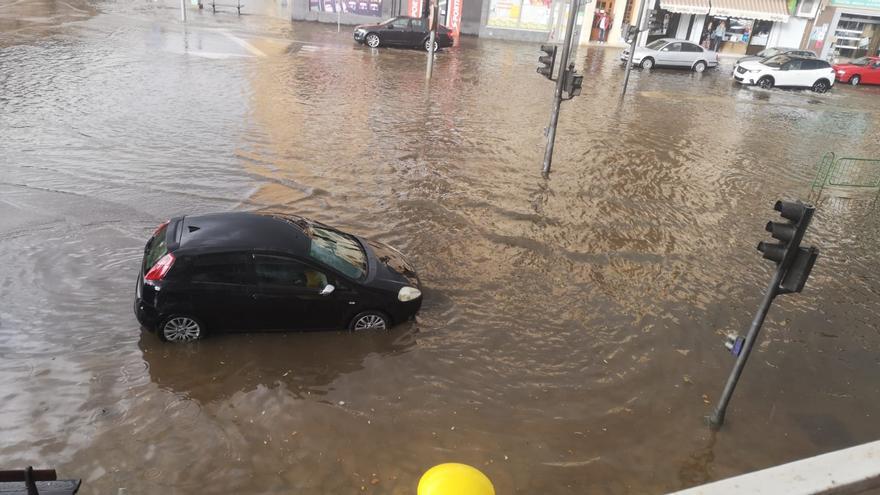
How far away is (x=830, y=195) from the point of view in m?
14.4

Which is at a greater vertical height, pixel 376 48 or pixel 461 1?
pixel 461 1

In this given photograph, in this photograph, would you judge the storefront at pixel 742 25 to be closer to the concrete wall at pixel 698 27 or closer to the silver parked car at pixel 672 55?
the concrete wall at pixel 698 27

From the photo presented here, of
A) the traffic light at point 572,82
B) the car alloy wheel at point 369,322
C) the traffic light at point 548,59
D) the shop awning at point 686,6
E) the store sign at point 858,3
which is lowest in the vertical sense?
the car alloy wheel at point 369,322

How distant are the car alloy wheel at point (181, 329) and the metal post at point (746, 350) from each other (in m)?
5.76

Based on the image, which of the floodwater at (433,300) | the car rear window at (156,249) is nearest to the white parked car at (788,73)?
the floodwater at (433,300)

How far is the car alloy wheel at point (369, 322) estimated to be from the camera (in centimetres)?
741

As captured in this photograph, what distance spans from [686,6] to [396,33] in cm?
1879

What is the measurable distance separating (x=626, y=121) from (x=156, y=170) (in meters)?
13.6

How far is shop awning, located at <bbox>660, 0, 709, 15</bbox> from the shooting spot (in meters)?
36.2

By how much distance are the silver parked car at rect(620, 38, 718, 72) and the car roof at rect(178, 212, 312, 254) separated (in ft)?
87.7

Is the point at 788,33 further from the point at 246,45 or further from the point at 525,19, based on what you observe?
the point at 246,45

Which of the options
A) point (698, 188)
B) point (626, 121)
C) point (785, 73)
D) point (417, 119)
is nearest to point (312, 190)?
point (417, 119)

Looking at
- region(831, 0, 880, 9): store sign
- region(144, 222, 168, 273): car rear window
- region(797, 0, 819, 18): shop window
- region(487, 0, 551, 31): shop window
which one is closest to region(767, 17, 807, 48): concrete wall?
region(797, 0, 819, 18): shop window

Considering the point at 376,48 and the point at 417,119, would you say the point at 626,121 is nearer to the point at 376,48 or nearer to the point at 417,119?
the point at 417,119
